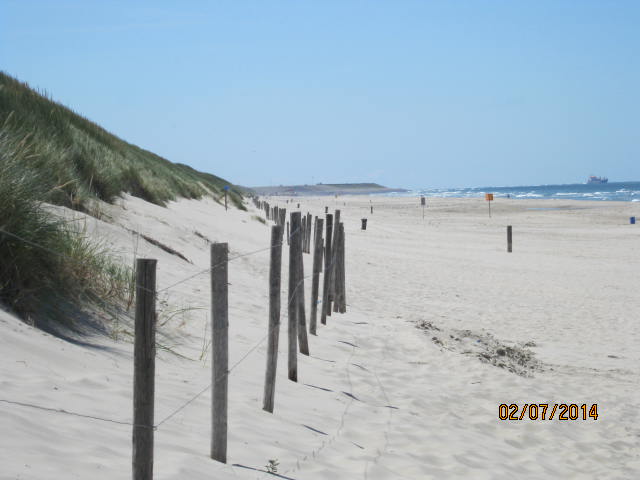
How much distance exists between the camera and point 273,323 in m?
5.44

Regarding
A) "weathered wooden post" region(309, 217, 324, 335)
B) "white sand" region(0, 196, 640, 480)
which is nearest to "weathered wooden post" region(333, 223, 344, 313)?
"white sand" region(0, 196, 640, 480)

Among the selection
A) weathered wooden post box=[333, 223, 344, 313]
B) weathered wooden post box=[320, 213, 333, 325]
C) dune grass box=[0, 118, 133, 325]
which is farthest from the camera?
weathered wooden post box=[333, 223, 344, 313]

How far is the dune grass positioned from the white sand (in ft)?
1.42

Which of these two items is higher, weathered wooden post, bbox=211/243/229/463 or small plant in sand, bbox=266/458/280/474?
weathered wooden post, bbox=211/243/229/463

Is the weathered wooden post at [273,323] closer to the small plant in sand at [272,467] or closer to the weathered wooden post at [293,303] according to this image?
the weathered wooden post at [293,303]

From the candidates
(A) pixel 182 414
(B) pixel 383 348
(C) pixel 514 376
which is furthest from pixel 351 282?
(A) pixel 182 414

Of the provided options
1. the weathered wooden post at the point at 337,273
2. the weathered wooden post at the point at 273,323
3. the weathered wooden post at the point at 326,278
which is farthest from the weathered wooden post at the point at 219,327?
the weathered wooden post at the point at 337,273

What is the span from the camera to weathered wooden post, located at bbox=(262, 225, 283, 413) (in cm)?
510

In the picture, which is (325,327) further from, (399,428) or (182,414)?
(182,414)

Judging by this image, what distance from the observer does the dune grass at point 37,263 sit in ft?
16.6

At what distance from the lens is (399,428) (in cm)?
545

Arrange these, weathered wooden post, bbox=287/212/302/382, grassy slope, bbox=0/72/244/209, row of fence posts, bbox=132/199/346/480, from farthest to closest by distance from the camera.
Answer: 1. grassy slope, bbox=0/72/244/209
2. weathered wooden post, bbox=287/212/302/382
3. row of fence posts, bbox=132/199/346/480

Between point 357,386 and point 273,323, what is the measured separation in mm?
1622

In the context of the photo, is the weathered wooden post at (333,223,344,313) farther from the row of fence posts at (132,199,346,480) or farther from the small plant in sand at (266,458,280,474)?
the small plant in sand at (266,458,280,474)
